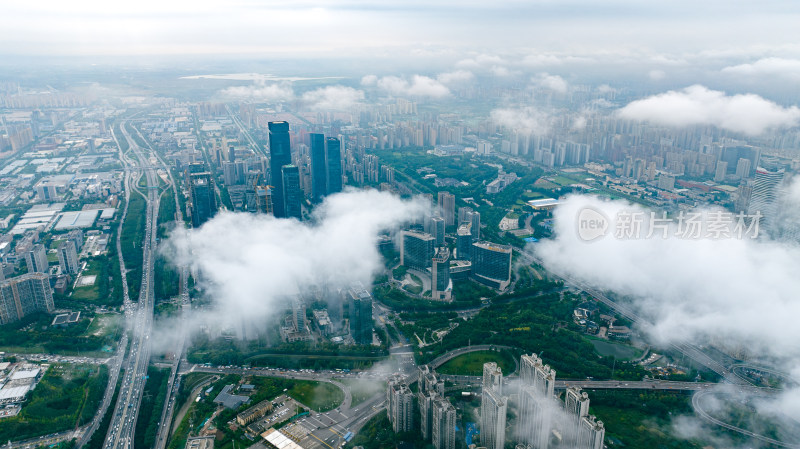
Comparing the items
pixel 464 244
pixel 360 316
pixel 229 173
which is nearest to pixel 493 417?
pixel 360 316

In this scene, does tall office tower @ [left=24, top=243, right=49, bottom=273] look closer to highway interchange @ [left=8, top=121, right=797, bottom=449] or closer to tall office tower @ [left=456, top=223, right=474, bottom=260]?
highway interchange @ [left=8, top=121, right=797, bottom=449]

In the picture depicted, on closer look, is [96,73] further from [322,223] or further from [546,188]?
[546,188]

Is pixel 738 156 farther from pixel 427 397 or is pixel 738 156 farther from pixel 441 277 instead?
pixel 427 397

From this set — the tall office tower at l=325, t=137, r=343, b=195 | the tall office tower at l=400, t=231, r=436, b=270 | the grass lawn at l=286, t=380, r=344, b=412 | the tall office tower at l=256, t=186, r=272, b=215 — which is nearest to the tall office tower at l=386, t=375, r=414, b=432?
the grass lawn at l=286, t=380, r=344, b=412

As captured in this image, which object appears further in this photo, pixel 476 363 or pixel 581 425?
pixel 476 363

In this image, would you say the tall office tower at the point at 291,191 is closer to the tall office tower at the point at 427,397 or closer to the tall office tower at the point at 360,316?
the tall office tower at the point at 360,316
